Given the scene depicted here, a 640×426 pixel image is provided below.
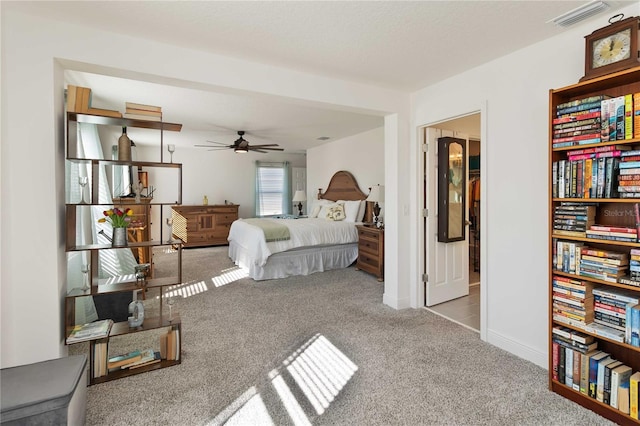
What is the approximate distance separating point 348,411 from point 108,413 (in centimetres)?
141

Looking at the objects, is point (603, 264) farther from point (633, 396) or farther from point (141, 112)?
point (141, 112)

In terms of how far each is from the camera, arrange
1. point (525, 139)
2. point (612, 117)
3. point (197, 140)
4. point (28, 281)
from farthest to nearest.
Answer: point (197, 140), point (525, 139), point (28, 281), point (612, 117)

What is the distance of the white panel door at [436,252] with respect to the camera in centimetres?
364

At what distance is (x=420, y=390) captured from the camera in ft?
6.95

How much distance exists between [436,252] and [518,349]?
52.8 inches

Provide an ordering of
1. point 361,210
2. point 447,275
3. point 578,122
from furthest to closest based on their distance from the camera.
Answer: point 361,210, point 447,275, point 578,122

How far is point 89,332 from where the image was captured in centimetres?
222

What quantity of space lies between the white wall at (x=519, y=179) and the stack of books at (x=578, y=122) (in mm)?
353

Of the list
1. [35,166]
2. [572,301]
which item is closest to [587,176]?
[572,301]

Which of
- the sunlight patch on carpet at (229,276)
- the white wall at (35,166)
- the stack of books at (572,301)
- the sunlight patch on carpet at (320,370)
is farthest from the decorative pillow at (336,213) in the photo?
the white wall at (35,166)

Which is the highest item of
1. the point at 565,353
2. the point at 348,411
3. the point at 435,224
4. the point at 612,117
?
the point at 612,117

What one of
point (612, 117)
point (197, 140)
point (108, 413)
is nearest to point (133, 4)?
point (108, 413)

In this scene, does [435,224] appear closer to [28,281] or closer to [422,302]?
[422,302]

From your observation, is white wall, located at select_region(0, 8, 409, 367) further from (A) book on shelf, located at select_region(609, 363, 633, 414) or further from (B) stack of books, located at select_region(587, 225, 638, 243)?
(A) book on shelf, located at select_region(609, 363, 633, 414)
